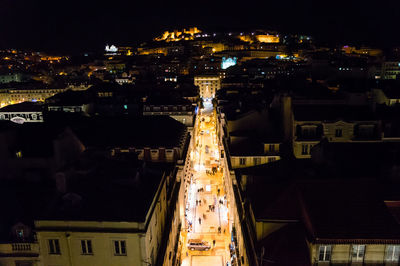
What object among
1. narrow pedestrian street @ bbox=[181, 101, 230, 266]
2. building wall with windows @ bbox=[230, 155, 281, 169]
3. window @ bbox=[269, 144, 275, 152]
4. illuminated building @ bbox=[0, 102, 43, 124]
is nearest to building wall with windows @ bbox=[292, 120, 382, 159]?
window @ bbox=[269, 144, 275, 152]

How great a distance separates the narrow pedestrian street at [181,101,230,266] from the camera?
4644 cm

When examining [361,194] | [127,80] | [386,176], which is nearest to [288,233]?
[361,194]

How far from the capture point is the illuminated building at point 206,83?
165500 mm

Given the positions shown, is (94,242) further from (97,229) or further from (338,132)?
(338,132)

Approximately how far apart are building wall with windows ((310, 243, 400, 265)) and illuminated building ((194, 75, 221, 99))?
469 feet

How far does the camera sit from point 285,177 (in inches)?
1367

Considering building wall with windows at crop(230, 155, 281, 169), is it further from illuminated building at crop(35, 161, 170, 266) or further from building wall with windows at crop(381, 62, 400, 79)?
building wall with windows at crop(381, 62, 400, 79)

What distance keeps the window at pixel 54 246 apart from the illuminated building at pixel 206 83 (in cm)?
14208

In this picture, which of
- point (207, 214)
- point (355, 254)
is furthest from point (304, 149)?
point (207, 214)

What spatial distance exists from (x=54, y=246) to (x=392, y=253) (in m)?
26.4

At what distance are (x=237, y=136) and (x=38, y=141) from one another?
2737cm

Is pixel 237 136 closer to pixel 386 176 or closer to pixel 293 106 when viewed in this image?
pixel 293 106

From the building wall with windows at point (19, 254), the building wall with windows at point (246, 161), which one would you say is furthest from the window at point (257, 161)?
the building wall with windows at point (19, 254)

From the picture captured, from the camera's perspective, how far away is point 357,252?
25.6 metres
